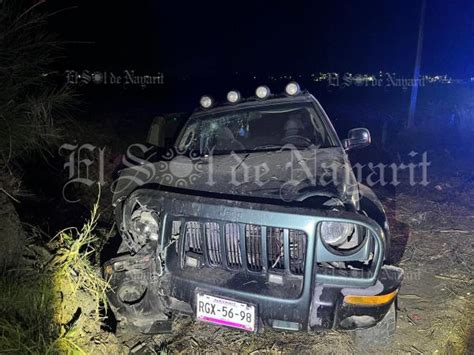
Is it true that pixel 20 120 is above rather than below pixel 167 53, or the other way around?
below

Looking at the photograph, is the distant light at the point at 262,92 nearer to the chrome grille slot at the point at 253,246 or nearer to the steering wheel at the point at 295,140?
the steering wheel at the point at 295,140

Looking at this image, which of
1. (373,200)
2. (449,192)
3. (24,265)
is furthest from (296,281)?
(449,192)

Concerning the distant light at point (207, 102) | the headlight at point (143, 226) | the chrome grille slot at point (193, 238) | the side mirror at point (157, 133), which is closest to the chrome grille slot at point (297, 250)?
the chrome grille slot at point (193, 238)

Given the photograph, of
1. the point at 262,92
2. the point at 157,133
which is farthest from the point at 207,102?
the point at 157,133

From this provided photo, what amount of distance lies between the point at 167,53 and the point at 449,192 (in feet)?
54.5

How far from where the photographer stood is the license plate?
2391 mm

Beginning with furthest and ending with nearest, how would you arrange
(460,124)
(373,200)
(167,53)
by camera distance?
(167,53)
(460,124)
(373,200)

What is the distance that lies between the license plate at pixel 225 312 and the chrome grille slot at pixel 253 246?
253 millimetres

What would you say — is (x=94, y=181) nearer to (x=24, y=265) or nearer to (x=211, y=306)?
(x=24, y=265)

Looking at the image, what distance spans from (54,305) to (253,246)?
4.44 feet

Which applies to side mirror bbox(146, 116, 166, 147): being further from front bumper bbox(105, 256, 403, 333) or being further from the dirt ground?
front bumper bbox(105, 256, 403, 333)

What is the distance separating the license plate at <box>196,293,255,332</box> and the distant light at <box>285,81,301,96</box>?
2409 mm

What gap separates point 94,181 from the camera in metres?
6.46

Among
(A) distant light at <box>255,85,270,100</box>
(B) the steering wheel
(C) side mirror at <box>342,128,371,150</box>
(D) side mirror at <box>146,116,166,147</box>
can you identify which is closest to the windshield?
(B) the steering wheel
